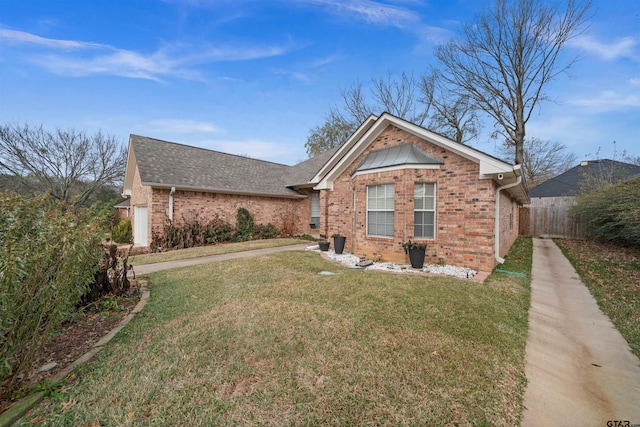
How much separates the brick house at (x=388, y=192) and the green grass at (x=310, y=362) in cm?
261

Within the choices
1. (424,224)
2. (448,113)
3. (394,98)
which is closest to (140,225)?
(424,224)

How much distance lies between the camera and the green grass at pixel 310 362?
88.6 inches

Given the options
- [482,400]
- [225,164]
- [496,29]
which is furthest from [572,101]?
[225,164]

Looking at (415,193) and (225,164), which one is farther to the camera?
(225,164)

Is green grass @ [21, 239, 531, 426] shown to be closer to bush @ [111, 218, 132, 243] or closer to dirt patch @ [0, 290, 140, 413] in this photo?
dirt patch @ [0, 290, 140, 413]

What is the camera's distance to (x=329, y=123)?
26.1 m

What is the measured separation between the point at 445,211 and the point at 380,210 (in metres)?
1.99

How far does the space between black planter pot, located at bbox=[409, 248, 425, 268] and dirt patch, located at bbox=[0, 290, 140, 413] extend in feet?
22.3

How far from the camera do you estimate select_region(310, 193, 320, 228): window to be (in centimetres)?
1611

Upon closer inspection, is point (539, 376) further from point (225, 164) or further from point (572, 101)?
point (572, 101)

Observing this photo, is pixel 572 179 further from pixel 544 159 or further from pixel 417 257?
pixel 417 257

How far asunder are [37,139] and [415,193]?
1066 inches

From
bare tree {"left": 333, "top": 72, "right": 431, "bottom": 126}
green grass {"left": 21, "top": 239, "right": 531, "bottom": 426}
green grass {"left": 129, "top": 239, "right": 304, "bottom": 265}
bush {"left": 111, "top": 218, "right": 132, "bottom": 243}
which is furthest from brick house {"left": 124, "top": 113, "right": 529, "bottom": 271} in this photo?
bare tree {"left": 333, "top": 72, "right": 431, "bottom": 126}

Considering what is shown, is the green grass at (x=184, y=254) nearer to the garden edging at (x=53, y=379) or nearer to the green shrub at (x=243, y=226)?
the green shrub at (x=243, y=226)
